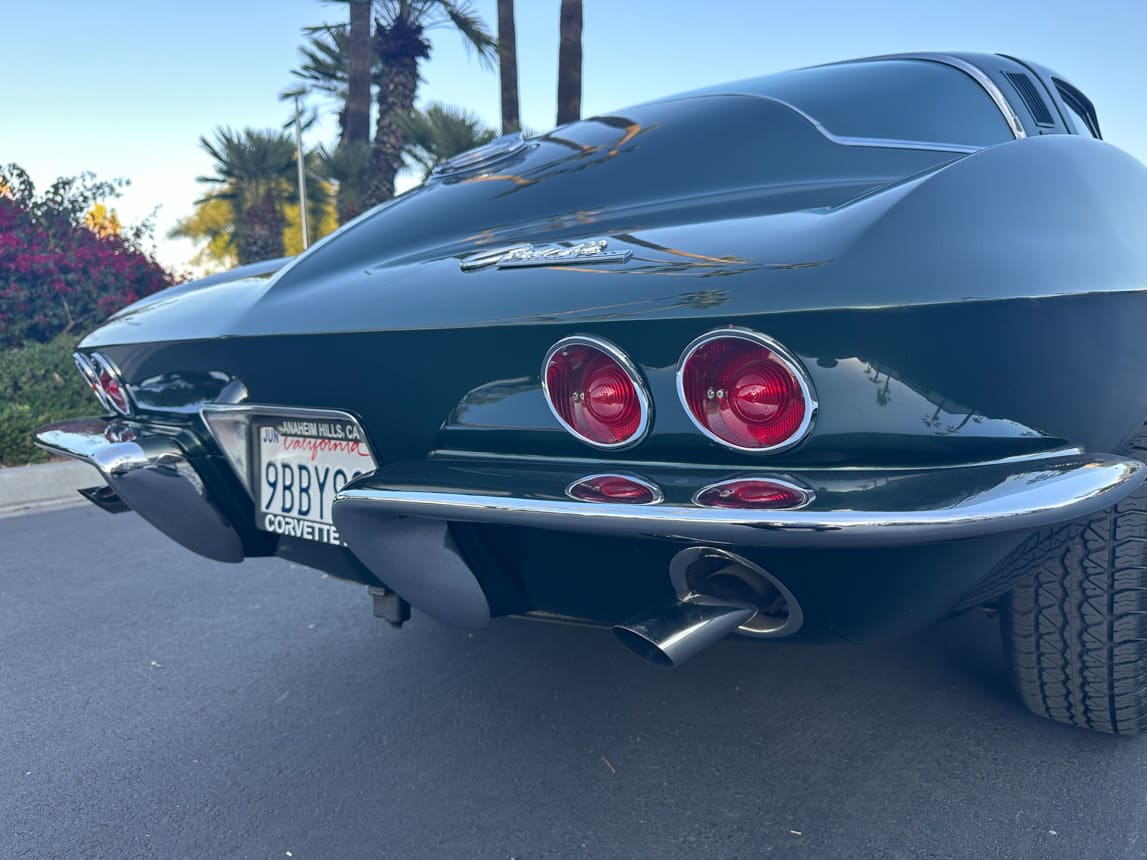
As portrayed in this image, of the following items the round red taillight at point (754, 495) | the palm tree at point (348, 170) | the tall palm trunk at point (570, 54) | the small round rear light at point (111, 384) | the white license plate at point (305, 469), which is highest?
the tall palm trunk at point (570, 54)

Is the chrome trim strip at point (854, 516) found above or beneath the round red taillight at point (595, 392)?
beneath

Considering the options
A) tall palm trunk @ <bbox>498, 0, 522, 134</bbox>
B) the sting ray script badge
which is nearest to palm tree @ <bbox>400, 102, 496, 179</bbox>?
tall palm trunk @ <bbox>498, 0, 522, 134</bbox>

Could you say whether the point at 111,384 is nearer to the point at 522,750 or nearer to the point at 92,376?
the point at 92,376

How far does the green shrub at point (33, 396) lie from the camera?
5715 mm

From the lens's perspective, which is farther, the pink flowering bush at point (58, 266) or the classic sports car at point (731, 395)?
the pink flowering bush at point (58, 266)

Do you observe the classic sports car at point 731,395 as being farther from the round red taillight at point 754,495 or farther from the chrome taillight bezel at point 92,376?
the chrome taillight bezel at point 92,376

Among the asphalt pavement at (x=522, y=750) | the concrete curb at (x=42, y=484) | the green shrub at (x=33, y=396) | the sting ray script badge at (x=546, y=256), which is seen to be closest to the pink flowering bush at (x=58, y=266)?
the green shrub at (x=33, y=396)

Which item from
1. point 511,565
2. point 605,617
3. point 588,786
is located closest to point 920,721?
point 588,786

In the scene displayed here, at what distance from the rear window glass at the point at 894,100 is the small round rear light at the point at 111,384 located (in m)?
1.78

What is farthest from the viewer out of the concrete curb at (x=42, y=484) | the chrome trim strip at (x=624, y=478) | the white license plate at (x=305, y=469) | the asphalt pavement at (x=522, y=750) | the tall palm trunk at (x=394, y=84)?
the tall palm trunk at (x=394, y=84)

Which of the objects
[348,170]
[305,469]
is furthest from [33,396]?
[348,170]

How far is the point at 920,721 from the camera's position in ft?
7.43

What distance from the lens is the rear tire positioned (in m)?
1.87

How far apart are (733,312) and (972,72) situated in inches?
57.6
